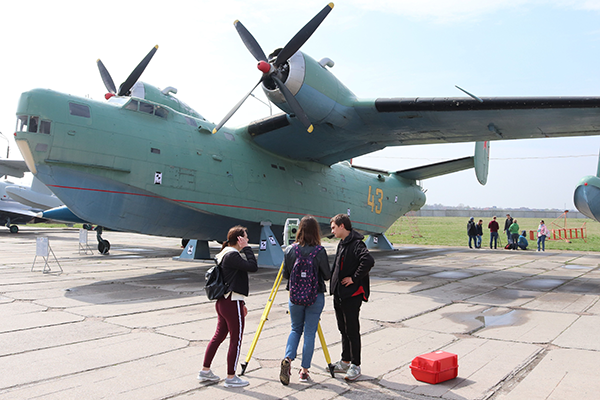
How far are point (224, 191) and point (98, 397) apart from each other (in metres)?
9.23

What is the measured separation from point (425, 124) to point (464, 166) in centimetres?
746

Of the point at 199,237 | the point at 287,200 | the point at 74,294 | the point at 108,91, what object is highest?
the point at 108,91

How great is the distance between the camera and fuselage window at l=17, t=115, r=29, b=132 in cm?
955

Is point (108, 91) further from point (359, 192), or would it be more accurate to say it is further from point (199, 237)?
point (359, 192)

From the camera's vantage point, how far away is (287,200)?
1477cm

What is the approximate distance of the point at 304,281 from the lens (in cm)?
425

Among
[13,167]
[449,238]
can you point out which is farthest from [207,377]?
[449,238]

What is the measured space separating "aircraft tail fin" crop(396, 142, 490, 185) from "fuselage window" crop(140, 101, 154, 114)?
1305 centimetres

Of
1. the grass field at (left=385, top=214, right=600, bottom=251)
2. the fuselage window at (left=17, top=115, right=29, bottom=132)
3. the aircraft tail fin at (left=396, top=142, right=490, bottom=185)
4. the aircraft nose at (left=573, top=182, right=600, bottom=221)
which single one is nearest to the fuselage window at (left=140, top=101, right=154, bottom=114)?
the fuselage window at (left=17, top=115, right=29, bottom=132)

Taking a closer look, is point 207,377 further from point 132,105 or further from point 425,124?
point 425,124

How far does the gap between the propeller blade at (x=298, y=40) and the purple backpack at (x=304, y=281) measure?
7.90 metres

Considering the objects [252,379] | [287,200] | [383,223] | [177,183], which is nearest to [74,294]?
[177,183]

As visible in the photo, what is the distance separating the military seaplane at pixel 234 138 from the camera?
10039mm

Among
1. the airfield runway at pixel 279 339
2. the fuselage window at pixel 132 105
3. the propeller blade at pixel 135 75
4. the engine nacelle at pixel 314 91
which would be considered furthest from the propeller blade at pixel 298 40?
the airfield runway at pixel 279 339
